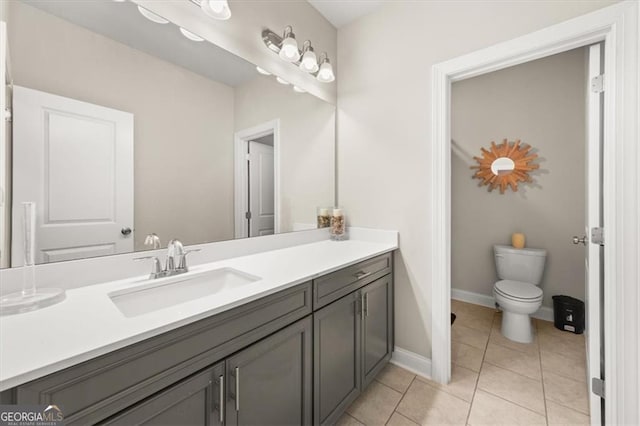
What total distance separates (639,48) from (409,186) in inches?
45.0

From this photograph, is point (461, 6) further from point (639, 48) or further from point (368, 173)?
point (368, 173)

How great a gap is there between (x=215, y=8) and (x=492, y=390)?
2.59 metres

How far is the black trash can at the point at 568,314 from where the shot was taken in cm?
224

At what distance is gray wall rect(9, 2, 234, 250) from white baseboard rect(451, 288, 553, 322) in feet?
8.88

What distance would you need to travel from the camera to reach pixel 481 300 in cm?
288

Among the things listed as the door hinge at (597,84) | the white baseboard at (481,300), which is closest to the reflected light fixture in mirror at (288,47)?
the door hinge at (597,84)

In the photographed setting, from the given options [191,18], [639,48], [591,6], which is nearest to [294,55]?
[191,18]

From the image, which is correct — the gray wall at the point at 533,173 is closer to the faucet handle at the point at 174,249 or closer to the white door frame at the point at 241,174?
the white door frame at the point at 241,174

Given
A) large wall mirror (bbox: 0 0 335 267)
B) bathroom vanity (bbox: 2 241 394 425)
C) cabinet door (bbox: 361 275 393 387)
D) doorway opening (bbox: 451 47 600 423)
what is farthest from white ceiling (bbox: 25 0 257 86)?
doorway opening (bbox: 451 47 600 423)

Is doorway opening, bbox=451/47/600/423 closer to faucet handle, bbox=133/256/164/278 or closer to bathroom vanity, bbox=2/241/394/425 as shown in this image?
bathroom vanity, bbox=2/241/394/425

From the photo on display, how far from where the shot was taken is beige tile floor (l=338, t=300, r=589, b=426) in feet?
4.66

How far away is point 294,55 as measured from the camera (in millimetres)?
1673

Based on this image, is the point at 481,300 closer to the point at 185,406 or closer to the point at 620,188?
the point at 620,188

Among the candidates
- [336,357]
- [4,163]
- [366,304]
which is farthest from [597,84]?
[4,163]
